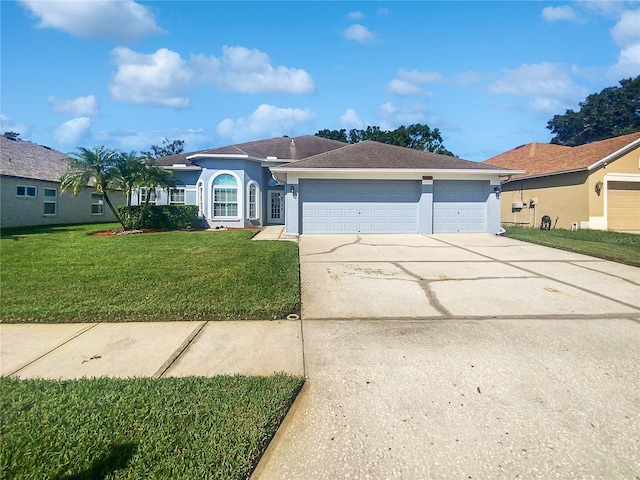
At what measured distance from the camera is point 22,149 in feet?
64.3

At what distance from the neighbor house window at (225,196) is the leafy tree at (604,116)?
41.8 m

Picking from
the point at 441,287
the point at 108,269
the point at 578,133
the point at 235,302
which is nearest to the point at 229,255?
the point at 108,269

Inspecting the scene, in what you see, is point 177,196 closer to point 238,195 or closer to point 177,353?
point 238,195

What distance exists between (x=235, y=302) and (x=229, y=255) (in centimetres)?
353

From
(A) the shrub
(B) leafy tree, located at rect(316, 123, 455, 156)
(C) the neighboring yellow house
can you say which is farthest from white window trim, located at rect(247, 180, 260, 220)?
(B) leafy tree, located at rect(316, 123, 455, 156)

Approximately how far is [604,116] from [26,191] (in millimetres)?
53235

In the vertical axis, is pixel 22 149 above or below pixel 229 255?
above

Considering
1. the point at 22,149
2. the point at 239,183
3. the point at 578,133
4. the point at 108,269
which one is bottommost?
the point at 108,269

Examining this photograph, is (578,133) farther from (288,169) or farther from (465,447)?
(465,447)

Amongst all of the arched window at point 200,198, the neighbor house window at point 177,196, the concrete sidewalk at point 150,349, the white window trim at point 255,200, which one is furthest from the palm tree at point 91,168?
the concrete sidewalk at point 150,349

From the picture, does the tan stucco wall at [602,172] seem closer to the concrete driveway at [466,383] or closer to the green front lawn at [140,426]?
the concrete driveway at [466,383]

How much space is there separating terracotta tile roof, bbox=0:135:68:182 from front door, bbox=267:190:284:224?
1009 cm

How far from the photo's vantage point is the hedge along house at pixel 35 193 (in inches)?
650

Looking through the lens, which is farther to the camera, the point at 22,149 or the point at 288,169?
the point at 22,149
